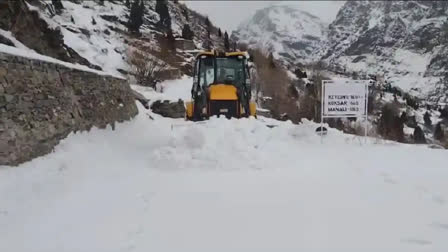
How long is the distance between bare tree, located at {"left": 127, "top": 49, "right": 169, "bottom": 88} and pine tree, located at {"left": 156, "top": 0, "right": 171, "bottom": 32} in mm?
18959

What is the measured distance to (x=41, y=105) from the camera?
7.68 meters

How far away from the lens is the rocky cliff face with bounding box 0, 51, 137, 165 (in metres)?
6.39

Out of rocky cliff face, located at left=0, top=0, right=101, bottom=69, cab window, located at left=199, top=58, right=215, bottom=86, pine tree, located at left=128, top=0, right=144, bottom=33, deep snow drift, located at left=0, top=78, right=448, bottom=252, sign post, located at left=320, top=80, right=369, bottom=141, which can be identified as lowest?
deep snow drift, located at left=0, top=78, right=448, bottom=252

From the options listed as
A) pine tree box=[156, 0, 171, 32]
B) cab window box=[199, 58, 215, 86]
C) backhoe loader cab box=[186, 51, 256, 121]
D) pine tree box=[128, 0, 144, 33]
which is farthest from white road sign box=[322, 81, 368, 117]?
pine tree box=[156, 0, 171, 32]

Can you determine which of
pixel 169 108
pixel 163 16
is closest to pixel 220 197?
pixel 169 108

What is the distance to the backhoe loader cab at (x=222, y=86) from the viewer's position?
12.7 meters

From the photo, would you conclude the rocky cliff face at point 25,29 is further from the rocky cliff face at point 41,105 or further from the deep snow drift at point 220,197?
the deep snow drift at point 220,197

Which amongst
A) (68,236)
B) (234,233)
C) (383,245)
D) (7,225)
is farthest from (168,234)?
(383,245)

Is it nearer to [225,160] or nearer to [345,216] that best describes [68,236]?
[345,216]

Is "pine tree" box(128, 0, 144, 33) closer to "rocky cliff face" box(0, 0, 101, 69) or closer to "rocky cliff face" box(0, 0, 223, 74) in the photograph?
"rocky cliff face" box(0, 0, 223, 74)

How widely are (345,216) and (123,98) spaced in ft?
32.1

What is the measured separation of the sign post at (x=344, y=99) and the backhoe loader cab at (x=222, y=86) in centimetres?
210

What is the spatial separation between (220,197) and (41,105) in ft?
11.4

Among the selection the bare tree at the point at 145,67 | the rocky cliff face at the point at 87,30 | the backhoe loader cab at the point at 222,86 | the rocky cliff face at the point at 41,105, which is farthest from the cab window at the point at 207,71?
the bare tree at the point at 145,67
